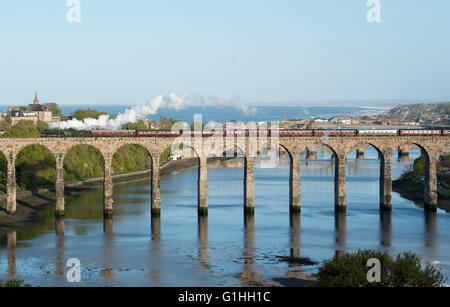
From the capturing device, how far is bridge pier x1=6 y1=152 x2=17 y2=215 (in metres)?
83.9

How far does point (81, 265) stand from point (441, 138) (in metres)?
46.2

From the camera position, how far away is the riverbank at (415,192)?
97.7 meters

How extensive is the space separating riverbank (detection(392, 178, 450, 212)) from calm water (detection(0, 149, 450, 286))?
2832mm

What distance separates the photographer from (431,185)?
292 ft

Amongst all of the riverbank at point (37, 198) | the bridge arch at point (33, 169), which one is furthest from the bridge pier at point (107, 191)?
the bridge arch at point (33, 169)

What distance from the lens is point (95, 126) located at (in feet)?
427

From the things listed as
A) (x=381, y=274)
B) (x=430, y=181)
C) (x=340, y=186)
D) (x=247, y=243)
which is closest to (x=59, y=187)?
(x=247, y=243)

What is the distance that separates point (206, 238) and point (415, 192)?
46715 mm

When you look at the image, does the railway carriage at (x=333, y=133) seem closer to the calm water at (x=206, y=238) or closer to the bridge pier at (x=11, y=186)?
the calm water at (x=206, y=238)

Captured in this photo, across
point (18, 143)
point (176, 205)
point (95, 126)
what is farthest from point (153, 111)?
point (18, 143)

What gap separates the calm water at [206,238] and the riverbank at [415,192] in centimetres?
283

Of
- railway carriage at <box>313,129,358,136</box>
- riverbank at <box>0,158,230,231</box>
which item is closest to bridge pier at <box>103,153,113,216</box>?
riverbank at <box>0,158,230,231</box>

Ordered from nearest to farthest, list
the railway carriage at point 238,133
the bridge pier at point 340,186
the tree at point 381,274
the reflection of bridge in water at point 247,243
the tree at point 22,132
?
the tree at point 381,274 → the reflection of bridge in water at point 247,243 → the railway carriage at point 238,133 → the bridge pier at point 340,186 → the tree at point 22,132
